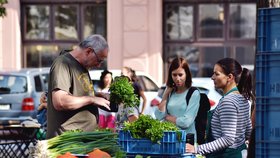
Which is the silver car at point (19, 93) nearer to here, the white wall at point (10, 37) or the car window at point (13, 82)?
the car window at point (13, 82)

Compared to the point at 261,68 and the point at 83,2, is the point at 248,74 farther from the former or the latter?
the point at 83,2

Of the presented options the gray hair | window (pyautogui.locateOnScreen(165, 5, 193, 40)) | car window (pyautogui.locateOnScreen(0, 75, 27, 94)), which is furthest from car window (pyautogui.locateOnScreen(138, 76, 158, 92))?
the gray hair

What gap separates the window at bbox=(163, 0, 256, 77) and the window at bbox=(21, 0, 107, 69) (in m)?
2.18

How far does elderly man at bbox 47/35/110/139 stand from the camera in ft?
25.1

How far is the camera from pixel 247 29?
90.1ft

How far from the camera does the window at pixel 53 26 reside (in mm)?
28156

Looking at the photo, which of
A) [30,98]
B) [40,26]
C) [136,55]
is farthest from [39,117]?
[40,26]

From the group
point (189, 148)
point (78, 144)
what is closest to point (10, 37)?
point (189, 148)

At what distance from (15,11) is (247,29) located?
7168mm

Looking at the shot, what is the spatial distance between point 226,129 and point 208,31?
20.1 meters

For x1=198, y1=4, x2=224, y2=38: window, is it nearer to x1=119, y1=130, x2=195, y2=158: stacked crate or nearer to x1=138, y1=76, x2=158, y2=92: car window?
x1=138, y1=76, x2=158, y2=92: car window

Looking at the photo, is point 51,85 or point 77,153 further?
point 51,85

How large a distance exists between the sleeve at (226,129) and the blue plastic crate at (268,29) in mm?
1197

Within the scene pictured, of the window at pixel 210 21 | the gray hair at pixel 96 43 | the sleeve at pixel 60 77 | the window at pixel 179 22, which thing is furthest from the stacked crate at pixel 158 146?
the window at pixel 179 22
